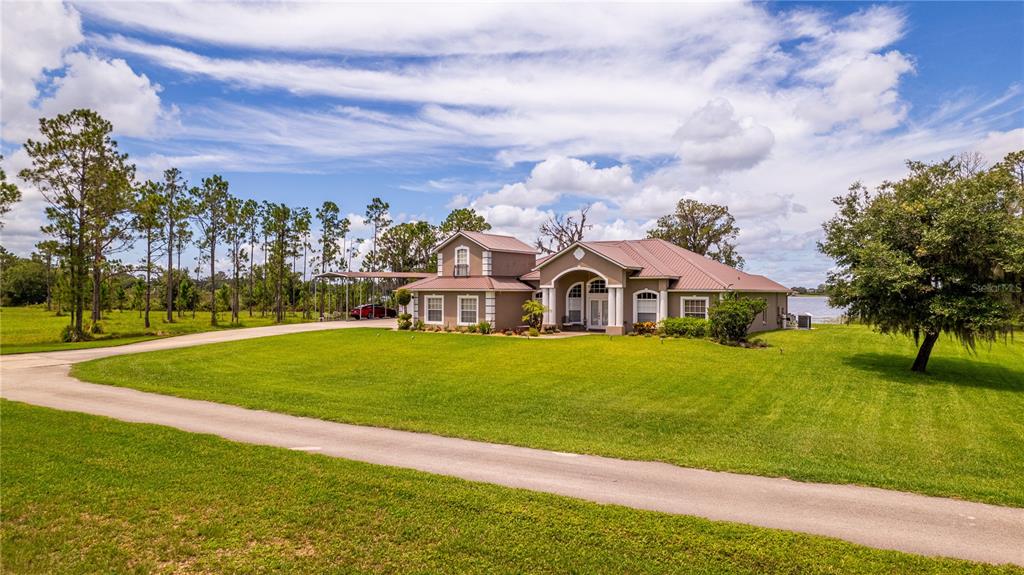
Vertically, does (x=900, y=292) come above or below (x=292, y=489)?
above

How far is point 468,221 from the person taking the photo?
59.5m

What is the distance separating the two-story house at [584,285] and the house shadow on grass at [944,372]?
7.93m

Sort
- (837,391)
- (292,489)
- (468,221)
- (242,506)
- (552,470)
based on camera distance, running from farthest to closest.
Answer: (468,221), (837,391), (552,470), (292,489), (242,506)

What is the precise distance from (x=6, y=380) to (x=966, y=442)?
26543 millimetres

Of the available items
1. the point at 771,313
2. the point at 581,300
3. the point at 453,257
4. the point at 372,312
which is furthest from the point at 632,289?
the point at 372,312

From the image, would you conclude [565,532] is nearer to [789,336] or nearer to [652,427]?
[652,427]

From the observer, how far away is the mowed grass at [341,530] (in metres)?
5.89

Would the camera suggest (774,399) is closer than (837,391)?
Yes

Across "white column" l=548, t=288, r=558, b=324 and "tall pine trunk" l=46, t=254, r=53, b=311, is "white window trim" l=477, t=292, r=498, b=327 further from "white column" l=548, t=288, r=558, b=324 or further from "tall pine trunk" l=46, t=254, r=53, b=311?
"tall pine trunk" l=46, t=254, r=53, b=311

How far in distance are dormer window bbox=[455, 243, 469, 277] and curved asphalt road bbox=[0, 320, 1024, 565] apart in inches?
954

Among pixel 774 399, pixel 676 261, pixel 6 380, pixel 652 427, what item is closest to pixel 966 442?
pixel 774 399

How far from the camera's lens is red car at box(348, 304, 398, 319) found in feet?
164

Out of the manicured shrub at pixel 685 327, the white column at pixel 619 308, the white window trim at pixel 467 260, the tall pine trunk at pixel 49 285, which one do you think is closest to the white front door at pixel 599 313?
the white column at pixel 619 308

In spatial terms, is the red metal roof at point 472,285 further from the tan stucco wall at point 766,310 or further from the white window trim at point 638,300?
the tan stucco wall at point 766,310
